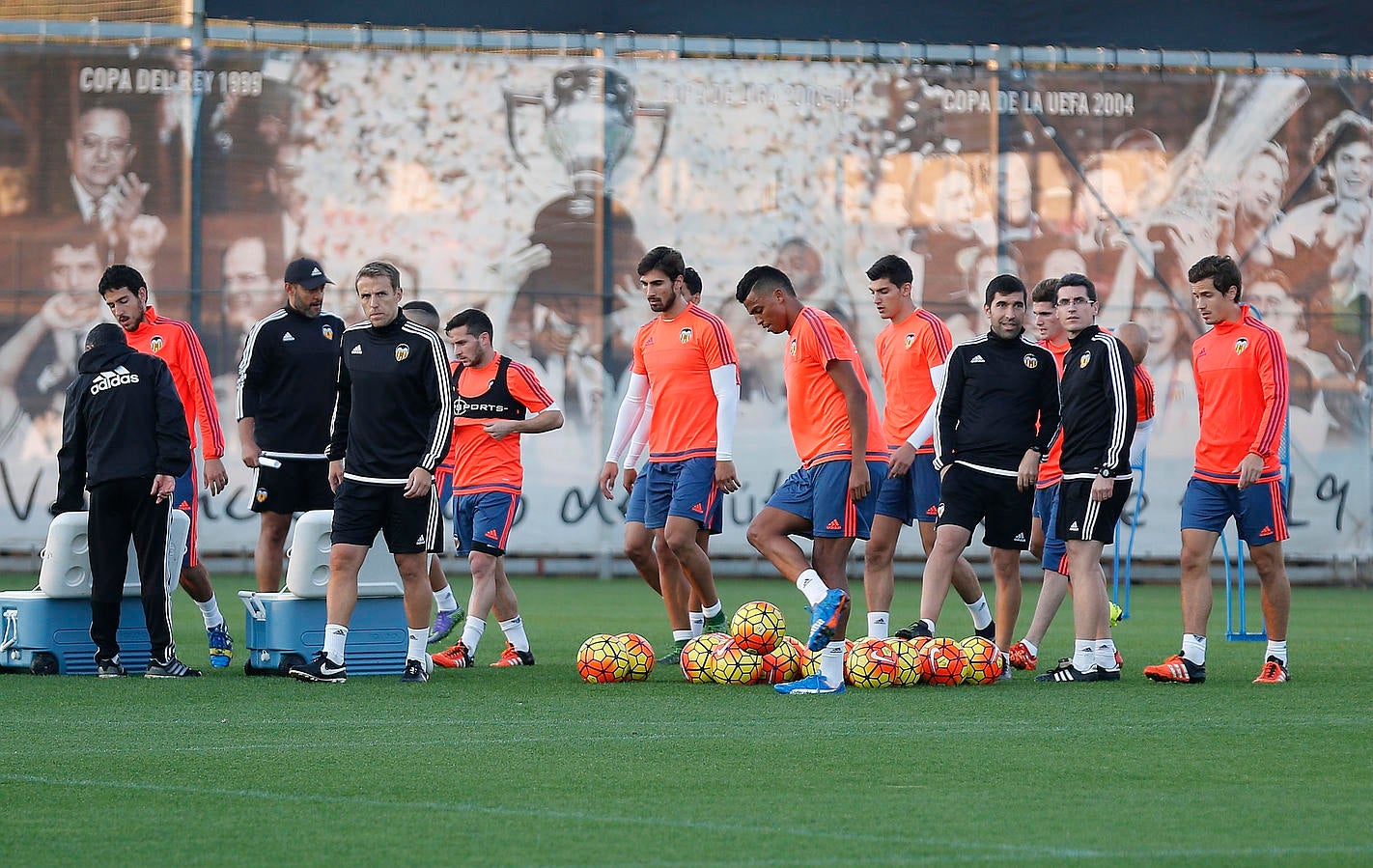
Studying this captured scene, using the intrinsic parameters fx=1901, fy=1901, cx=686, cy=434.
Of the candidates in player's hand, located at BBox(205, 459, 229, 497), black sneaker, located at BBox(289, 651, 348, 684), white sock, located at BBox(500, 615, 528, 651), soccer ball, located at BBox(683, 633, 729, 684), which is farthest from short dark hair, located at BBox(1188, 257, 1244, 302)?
player's hand, located at BBox(205, 459, 229, 497)

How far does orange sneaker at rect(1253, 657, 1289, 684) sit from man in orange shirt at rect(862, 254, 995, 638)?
1.79 meters

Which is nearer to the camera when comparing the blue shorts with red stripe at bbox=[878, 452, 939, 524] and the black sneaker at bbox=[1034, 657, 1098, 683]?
the black sneaker at bbox=[1034, 657, 1098, 683]

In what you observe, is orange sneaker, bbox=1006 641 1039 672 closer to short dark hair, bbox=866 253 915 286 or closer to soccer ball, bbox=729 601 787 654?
soccer ball, bbox=729 601 787 654

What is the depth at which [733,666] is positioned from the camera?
10203mm

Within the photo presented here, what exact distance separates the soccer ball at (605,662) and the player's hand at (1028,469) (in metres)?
2.32

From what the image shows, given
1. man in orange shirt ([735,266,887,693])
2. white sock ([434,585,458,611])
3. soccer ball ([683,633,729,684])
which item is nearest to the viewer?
man in orange shirt ([735,266,887,693])

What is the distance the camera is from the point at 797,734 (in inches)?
305

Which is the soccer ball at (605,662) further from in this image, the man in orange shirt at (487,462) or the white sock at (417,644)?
the man in orange shirt at (487,462)

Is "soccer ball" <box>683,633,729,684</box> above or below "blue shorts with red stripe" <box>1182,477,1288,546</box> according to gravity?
below

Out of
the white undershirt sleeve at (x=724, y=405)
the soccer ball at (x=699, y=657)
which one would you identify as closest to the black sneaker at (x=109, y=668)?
the soccer ball at (x=699, y=657)

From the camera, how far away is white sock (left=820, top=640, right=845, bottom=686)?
375 inches

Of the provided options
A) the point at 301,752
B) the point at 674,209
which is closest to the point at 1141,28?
the point at 674,209

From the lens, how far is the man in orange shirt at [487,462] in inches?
444

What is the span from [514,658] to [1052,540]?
329 cm
